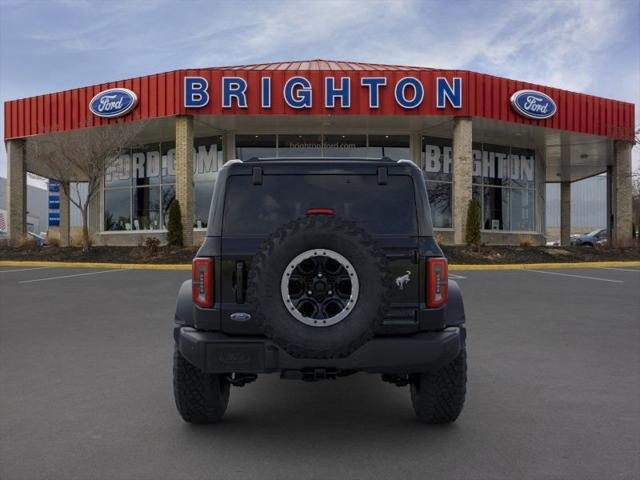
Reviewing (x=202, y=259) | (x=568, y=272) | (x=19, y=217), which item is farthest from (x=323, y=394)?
(x=19, y=217)

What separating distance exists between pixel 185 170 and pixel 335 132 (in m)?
7.03

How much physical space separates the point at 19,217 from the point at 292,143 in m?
13.0

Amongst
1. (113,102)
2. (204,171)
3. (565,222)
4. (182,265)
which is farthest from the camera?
(565,222)

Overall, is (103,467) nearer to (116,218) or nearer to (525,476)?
(525,476)

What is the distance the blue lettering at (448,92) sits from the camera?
827 inches

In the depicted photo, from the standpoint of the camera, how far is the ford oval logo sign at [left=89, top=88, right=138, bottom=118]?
21969 millimetres

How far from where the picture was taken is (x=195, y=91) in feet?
68.5

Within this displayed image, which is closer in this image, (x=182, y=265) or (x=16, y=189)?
(x=182, y=265)

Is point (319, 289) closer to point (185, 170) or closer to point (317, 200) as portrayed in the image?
point (317, 200)

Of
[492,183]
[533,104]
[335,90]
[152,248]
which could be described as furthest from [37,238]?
[533,104]

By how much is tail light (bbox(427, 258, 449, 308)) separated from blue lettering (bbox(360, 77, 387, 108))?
18.1 metres

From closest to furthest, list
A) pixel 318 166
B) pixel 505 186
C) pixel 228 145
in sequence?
pixel 318 166
pixel 228 145
pixel 505 186

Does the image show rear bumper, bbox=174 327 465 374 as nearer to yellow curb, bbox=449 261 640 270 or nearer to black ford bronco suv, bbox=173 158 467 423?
black ford bronco suv, bbox=173 158 467 423

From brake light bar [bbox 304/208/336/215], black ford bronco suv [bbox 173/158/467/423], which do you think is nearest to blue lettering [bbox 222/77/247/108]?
black ford bronco suv [bbox 173/158/467/423]
